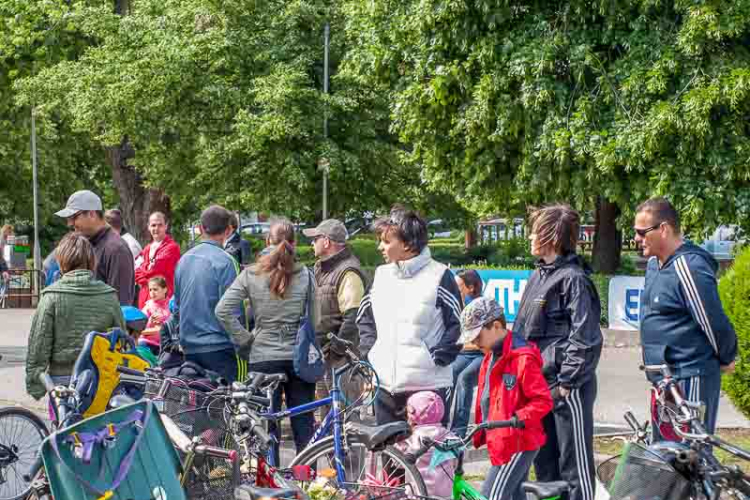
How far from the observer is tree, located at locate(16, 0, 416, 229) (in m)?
20.7

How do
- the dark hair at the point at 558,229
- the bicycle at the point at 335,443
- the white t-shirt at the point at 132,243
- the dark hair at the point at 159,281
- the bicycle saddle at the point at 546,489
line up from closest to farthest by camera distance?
the bicycle saddle at the point at 546,489 < the bicycle at the point at 335,443 < the dark hair at the point at 558,229 < the dark hair at the point at 159,281 < the white t-shirt at the point at 132,243

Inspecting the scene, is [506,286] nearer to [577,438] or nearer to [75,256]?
[75,256]

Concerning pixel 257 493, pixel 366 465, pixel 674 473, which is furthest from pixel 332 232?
pixel 674 473

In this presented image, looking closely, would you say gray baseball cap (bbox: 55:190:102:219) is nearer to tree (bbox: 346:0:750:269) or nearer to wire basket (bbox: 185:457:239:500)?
wire basket (bbox: 185:457:239:500)

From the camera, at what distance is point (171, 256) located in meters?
10.2

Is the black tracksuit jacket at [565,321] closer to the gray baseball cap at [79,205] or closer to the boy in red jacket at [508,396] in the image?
the boy in red jacket at [508,396]

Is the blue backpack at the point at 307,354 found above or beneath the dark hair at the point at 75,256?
beneath

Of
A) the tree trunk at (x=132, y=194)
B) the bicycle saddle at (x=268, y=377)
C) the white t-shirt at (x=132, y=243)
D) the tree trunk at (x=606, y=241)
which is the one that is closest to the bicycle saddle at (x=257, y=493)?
the bicycle saddle at (x=268, y=377)

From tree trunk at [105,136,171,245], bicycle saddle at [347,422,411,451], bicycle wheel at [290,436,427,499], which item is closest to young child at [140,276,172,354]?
bicycle wheel at [290,436,427,499]

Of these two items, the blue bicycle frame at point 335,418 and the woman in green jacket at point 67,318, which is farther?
the woman in green jacket at point 67,318

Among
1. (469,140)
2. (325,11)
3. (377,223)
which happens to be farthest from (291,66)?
(377,223)

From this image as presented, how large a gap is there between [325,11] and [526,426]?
17443 mm

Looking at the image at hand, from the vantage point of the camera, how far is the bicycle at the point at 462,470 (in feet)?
12.5

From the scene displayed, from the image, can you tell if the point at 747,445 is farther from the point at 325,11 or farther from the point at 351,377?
the point at 325,11
